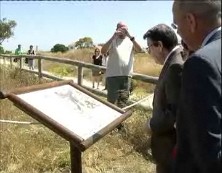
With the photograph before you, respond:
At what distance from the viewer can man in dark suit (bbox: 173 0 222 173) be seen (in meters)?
2.01

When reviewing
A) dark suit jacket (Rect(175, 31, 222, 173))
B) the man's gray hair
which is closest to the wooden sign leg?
dark suit jacket (Rect(175, 31, 222, 173))

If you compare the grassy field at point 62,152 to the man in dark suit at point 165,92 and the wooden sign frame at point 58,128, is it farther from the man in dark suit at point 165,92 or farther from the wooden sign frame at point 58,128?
Answer: the wooden sign frame at point 58,128

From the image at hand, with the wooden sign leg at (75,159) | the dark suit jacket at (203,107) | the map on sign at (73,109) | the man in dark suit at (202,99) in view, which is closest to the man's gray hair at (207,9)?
the man in dark suit at (202,99)

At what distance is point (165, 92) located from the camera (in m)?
3.57

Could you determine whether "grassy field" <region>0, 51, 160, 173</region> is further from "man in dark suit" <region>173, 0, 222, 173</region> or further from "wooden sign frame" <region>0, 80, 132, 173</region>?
"man in dark suit" <region>173, 0, 222, 173</region>

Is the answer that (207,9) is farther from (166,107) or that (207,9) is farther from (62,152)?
(62,152)

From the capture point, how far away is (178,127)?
215 centimetres

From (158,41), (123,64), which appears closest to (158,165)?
(158,41)

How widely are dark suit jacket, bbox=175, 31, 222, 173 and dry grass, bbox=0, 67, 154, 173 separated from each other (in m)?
3.48

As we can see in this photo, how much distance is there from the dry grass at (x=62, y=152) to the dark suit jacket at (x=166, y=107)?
179 centimetres

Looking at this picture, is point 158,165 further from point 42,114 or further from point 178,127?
point 178,127

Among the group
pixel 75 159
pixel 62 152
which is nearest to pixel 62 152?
pixel 62 152

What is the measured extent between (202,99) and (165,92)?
156 cm

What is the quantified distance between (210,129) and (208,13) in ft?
1.70
